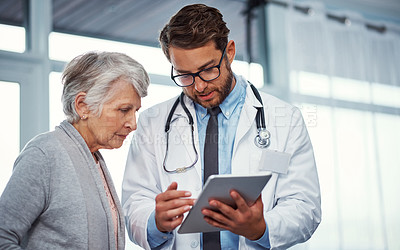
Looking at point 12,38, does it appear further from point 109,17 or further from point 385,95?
point 385,95

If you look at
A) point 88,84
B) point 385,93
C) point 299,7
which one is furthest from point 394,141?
point 88,84

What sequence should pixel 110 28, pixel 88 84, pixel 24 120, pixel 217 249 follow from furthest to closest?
pixel 110 28
pixel 24 120
pixel 217 249
pixel 88 84

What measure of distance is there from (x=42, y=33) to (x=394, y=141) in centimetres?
293

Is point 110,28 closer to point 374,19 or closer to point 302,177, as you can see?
point 302,177

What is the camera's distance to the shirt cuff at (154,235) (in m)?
1.64

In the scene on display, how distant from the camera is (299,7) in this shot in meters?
3.74

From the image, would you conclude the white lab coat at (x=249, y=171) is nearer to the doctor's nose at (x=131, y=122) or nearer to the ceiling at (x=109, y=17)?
the doctor's nose at (x=131, y=122)

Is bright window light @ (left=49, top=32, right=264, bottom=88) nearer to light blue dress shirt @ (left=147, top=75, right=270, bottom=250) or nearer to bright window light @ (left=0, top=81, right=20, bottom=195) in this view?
bright window light @ (left=0, top=81, right=20, bottom=195)

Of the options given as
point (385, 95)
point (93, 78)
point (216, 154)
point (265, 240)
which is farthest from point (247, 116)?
point (385, 95)

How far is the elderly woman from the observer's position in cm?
129

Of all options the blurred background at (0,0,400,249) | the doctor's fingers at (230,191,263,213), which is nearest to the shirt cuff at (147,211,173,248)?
the doctor's fingers at (230,191,263,213)

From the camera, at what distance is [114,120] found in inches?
64.1

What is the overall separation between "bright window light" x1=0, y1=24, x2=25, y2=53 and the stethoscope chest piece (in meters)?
1.81

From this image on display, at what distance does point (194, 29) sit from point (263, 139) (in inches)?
19.1
